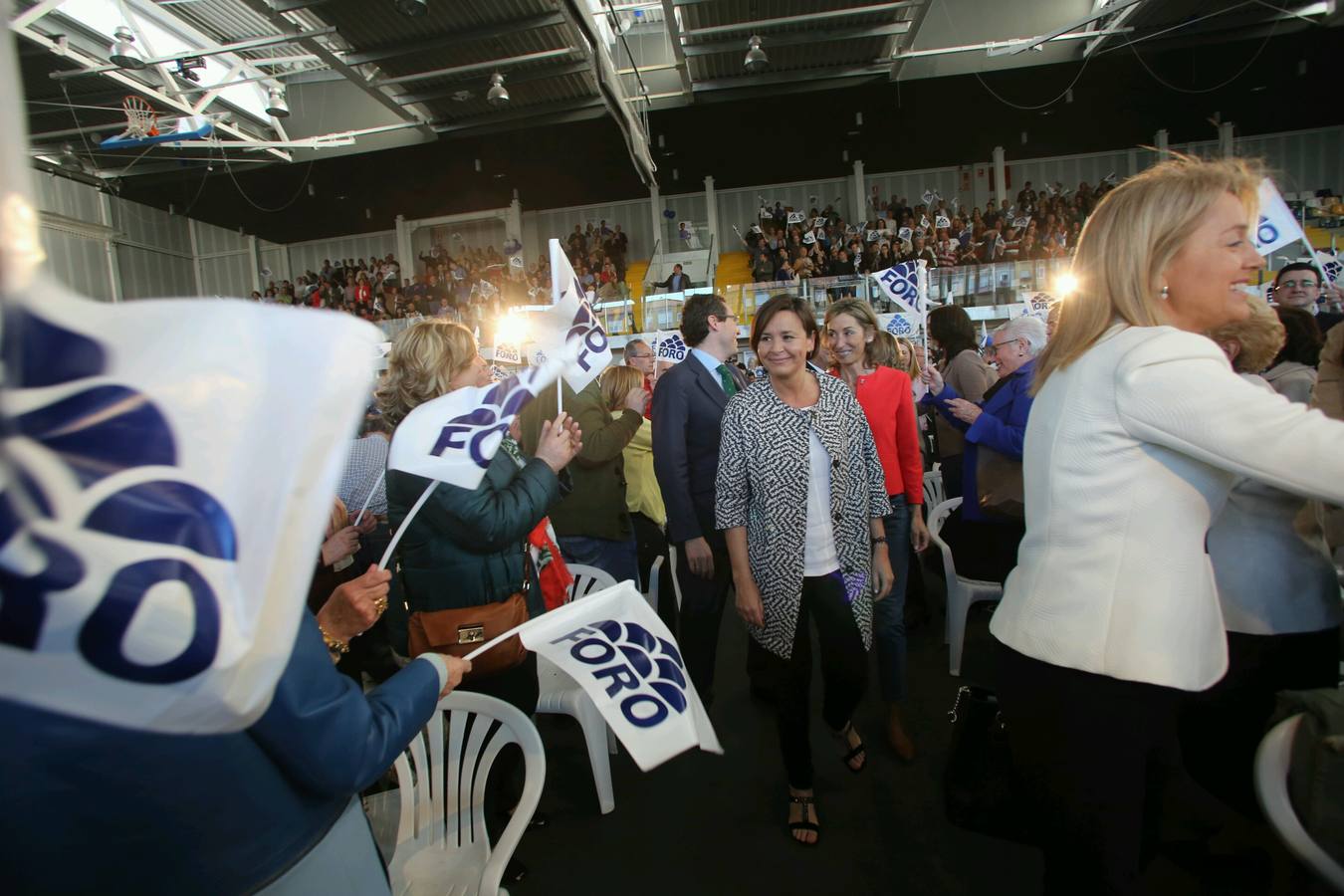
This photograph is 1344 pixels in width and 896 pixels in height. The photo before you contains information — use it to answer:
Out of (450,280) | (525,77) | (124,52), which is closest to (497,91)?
(525,77)

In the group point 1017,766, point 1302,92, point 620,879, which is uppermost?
point 1302,92

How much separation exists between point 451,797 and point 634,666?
0.77 metres

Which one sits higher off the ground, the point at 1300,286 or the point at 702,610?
the point at 1300,286

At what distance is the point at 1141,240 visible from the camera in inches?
51.9

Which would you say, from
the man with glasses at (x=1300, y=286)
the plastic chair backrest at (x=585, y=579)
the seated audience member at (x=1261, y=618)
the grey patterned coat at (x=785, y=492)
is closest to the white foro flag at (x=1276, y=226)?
the man with glasses at (x=1300, y=286)

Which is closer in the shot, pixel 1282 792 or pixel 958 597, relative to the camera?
→ pixel 1282 792

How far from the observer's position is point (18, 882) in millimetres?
837

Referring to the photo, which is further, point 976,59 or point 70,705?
point 976,59

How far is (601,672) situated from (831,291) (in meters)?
10.0

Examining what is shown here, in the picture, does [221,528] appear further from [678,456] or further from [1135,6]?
[1135,6]

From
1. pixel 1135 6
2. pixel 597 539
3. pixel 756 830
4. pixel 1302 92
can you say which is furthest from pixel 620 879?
pixel 1302 92

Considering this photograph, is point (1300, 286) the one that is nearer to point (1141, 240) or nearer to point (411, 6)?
point (1141, 240)

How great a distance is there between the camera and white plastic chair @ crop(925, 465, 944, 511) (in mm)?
4984

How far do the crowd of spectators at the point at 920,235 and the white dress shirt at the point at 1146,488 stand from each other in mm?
12756
